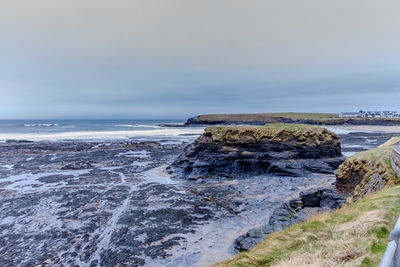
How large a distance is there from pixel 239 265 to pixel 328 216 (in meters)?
4.03

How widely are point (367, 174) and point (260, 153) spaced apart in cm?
1467

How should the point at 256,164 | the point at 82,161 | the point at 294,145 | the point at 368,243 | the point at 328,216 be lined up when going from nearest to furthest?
the point at 368,243 → the point at 328,216 → the point at 256,164 → the point at 294,145 → the point at 82,161

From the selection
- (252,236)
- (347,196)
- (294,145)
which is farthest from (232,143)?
(252,236)

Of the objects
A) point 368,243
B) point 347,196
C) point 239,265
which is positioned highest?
point 368,243

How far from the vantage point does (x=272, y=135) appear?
1138 inches

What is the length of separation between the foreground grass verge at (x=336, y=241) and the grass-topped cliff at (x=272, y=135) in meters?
20.8

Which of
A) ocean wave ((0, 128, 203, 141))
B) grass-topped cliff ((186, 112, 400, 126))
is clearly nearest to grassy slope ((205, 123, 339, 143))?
ocean wave ((0, 128, 203, 141))

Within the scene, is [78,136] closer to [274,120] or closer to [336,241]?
[336,241]

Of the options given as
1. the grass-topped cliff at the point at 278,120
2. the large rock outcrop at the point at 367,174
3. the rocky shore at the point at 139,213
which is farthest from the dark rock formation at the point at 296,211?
the grass-topped cliff at the point at 278,120

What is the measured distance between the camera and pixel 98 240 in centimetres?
1118

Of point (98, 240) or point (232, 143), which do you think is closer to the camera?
point (98, 240)

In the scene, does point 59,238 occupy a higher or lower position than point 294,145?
lower

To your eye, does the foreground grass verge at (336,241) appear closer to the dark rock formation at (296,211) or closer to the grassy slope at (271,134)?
the dark rock formation at (296,211)

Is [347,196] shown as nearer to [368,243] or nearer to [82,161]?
[368,243]
